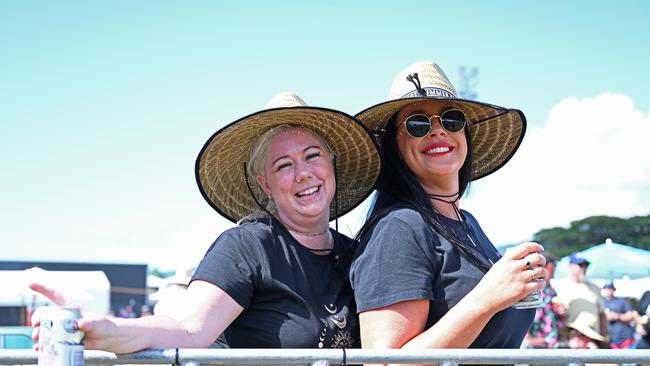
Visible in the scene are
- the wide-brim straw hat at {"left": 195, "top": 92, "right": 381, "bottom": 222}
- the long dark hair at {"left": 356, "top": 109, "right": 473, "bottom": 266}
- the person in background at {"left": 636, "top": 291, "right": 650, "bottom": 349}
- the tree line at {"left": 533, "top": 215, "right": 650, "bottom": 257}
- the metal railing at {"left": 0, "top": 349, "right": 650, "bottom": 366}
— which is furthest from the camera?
the tree line at {"left": 533, "top": 215, "right": 650, "bottom": 257}

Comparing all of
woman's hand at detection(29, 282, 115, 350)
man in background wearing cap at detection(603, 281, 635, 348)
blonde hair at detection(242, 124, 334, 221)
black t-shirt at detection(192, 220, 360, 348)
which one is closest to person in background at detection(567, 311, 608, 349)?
man in background wearing cap at detection(603, 281, 635, 348)

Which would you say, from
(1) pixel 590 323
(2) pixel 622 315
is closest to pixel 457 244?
(1) pixel 590 323

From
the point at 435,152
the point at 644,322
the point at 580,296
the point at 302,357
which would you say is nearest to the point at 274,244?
the point at 435,152

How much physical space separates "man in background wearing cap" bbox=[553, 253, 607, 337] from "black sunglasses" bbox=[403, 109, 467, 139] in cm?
520

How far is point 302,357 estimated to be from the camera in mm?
1843

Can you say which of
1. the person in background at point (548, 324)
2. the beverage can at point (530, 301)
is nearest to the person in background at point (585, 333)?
the person in background at point (548, 324)

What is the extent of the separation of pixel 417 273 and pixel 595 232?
7733 cm

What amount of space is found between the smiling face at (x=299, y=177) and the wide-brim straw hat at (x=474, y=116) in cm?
23

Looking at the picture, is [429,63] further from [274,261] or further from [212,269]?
[212,269]

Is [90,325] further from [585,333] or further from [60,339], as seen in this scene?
[585,333]

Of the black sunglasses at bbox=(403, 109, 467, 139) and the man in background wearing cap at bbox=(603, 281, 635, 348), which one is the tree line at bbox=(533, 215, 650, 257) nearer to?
the man in background wearing cap at bbox=(603, 281, 635, 348)

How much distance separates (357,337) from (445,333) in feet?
1.38

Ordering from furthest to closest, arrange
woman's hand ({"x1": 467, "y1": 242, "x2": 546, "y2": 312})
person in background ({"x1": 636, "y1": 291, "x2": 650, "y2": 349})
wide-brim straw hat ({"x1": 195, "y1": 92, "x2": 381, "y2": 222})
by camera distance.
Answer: person in background ({"x1": 636, "y1": 291, "x2": 650, "y2": 349}) < wide-brim straw hat ({"x1": 195, "y1": 92, "x2": 381, "y2": 222}) < woman's hand ({"x1": 467, "y1": 242, "x2": 546, "y2": 312})

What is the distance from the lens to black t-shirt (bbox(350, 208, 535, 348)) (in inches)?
87.6
